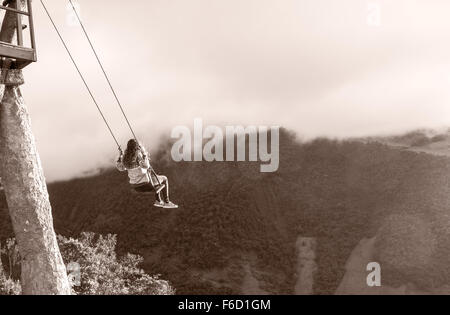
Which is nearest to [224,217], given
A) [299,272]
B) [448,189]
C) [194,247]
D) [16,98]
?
[194,247]

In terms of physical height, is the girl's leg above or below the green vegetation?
above

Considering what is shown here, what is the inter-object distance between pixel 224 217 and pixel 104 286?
4562 inches

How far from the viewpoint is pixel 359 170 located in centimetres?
16450

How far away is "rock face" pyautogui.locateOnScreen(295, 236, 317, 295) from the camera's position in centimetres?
12170

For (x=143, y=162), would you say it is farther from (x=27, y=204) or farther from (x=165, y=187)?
(x=27, y=204)

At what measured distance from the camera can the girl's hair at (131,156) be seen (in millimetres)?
13305

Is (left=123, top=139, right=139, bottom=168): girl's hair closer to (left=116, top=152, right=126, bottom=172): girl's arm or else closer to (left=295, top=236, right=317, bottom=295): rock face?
(left=116, top=152, right=126, bottom=172): girl's arm

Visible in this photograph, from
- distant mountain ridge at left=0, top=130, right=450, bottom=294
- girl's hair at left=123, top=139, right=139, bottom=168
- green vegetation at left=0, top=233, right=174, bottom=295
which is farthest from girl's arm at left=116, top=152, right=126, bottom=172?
distant mountain ridge at left=0, top=130, right=450, bottom=294

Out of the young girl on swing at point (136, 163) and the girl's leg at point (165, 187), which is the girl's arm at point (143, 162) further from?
the girl's leg at point (165, 187)

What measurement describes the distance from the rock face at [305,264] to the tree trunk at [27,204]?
10835 centimetres

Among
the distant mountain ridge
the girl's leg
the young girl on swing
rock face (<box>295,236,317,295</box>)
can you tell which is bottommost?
rock face (<box>295,236,317,295</box>)

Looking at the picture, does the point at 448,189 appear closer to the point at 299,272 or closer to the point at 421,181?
the point at 421,181

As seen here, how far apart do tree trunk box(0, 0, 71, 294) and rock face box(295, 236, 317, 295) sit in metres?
108
